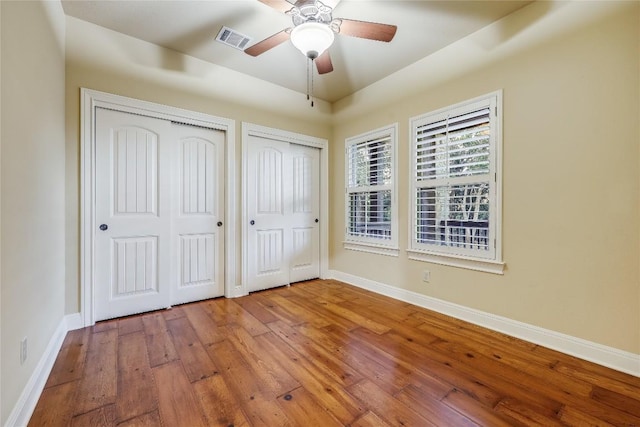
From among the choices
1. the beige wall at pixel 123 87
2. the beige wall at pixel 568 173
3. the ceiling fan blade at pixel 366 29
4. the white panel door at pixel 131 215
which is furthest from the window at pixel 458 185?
the white panel door at pixel 131 215

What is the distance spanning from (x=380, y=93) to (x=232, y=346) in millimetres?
3255

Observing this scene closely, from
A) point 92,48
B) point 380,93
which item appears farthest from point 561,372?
point 92,48

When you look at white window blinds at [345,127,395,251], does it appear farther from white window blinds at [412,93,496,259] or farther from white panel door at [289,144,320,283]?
white panel door at [289,144,320,283]

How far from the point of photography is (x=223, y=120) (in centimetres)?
338

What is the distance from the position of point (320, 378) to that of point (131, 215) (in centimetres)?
243

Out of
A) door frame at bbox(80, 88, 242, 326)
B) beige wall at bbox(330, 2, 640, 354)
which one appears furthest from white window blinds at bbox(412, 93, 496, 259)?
door frame at bbox(80, 88, 242, 326)

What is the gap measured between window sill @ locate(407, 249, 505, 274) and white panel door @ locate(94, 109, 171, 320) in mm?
2778

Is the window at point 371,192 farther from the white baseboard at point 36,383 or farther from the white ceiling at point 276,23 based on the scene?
the white baseboard at point 36,383

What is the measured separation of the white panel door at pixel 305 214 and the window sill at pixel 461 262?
61.6 inches

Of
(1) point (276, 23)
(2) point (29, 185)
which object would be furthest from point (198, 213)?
(1) point (276, 23)

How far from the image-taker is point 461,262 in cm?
279

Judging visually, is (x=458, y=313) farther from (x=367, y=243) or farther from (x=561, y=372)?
(x=367, y=243)

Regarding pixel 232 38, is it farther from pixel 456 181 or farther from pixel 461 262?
pixel 461 262

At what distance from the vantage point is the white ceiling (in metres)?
2.30
